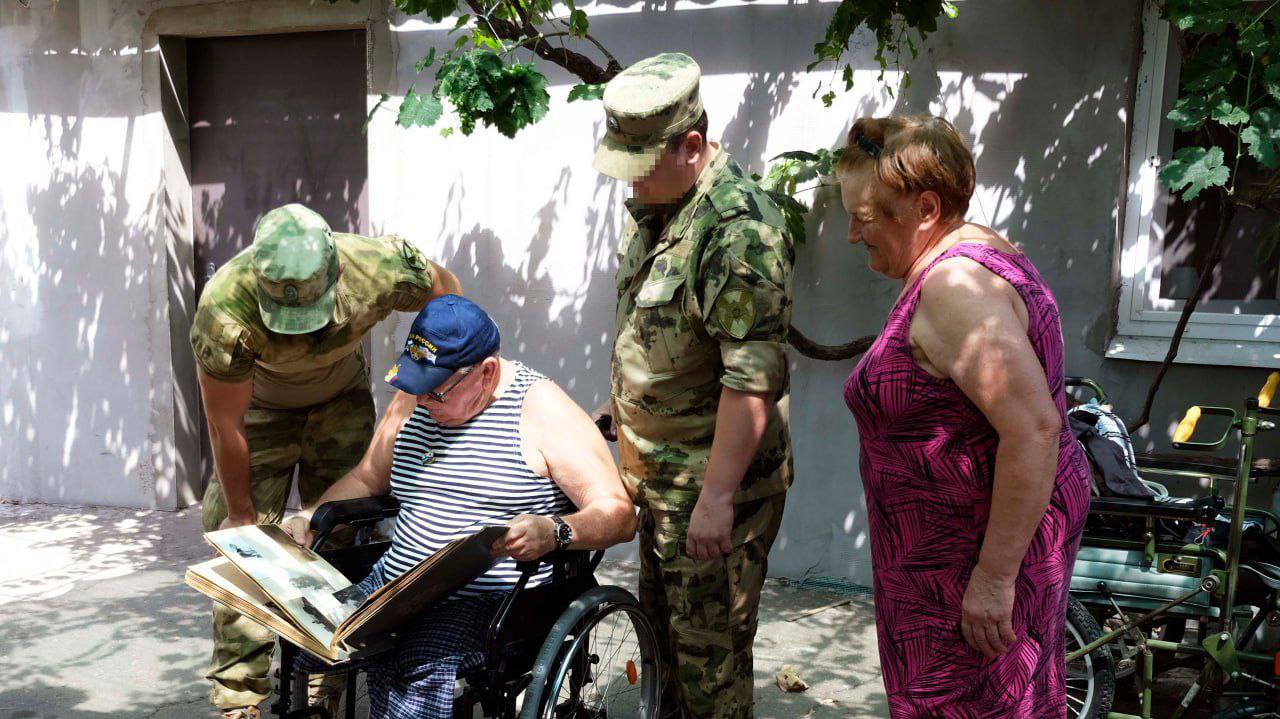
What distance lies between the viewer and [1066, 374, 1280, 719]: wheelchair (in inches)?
121

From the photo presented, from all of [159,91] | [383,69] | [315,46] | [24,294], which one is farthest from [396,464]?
[24,294]

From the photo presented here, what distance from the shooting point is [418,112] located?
4047 millimetres

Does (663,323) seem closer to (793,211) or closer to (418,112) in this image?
(418,112)

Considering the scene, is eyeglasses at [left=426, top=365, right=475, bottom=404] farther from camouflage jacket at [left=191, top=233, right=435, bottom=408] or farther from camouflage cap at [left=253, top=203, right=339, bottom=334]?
camouflage jacket at [left=191, top=233, right=435, bottom=408]

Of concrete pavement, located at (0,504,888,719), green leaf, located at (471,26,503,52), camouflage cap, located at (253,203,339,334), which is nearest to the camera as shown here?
camouflage cap, located at (253,203,339,334)

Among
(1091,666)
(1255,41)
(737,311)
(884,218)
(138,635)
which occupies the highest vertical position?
(1255,41)

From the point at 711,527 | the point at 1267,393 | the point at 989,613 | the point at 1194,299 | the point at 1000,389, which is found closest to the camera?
the point at 1000,389

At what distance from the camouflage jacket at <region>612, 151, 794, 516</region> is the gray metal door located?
343cm

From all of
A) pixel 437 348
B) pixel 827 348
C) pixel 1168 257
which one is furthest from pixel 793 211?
pixel 437 348

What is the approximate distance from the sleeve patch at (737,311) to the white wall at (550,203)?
2.40 metres

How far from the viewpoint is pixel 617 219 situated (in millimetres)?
5078

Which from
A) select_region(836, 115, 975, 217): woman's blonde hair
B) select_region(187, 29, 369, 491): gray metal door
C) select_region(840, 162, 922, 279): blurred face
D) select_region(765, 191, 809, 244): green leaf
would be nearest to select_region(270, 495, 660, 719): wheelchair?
select_region(840, 162, 922, 279): blurred face

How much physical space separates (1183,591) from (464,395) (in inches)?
89.0

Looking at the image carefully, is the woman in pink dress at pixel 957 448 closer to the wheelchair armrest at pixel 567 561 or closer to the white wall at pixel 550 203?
the wheelchair armrest at pixel 567 561
